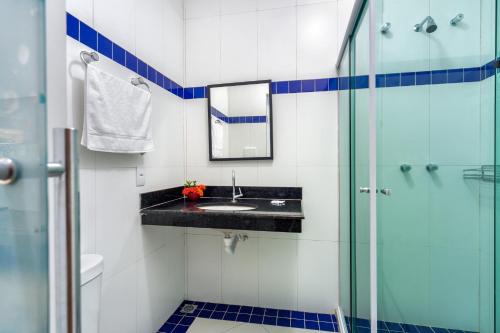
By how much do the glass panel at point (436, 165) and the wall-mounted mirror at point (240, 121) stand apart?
1077 mm

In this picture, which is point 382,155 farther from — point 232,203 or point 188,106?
point 188,106

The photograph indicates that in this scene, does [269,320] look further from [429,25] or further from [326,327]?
[429,25]

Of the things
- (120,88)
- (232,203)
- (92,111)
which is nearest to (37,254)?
(92,111)

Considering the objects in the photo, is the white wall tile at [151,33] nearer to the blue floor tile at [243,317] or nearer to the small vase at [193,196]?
the small vase at [193,196]

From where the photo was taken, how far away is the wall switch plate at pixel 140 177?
5.16ft

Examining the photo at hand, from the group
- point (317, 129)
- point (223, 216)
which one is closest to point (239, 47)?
point (317, 129)

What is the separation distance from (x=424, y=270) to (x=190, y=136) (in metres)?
1.82

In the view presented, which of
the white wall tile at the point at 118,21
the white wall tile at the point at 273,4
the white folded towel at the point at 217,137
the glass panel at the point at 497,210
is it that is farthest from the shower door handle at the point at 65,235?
the white wall tile at the point at 273,4

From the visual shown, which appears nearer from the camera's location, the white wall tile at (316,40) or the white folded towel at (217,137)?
the white wall tile at (316,40)

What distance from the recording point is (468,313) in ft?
2.48

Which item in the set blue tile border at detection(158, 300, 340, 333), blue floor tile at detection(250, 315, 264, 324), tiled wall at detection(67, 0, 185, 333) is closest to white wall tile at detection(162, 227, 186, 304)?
tiled wall at detection(67, 0, 185, 333)

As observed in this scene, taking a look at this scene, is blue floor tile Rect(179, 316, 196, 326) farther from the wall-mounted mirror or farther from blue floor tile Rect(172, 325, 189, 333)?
the wall-mounted mirror

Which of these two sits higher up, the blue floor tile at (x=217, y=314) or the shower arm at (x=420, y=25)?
the shower arm at (x=420, y=25)

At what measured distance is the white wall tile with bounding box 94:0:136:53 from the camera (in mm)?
1284
